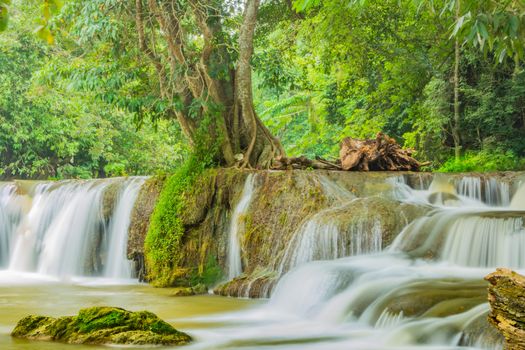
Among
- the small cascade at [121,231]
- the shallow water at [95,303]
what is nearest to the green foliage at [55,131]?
the small cascade at [121,231]

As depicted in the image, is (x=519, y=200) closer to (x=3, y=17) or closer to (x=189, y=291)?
(x=189, y=291)

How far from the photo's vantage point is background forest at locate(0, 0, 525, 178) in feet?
47.3

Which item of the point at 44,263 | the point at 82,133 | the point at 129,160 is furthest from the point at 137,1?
the point at 129,160

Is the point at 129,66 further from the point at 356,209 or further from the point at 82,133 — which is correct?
the point at 82,133

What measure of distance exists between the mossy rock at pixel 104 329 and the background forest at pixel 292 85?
12.9 feet

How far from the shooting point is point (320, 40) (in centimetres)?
1827

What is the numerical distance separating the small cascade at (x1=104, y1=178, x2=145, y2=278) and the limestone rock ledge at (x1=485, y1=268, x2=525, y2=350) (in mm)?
8866

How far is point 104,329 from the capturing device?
677cm

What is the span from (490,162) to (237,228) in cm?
785

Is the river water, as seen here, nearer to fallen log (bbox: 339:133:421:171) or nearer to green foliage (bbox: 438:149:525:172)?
fallen log (bbox: 339:133:421:171)

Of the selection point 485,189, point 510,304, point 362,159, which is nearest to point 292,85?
point 362,159

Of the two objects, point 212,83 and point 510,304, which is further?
point 212,83

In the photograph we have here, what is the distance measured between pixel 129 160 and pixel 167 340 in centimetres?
2135

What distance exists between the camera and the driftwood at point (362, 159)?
1347cm
